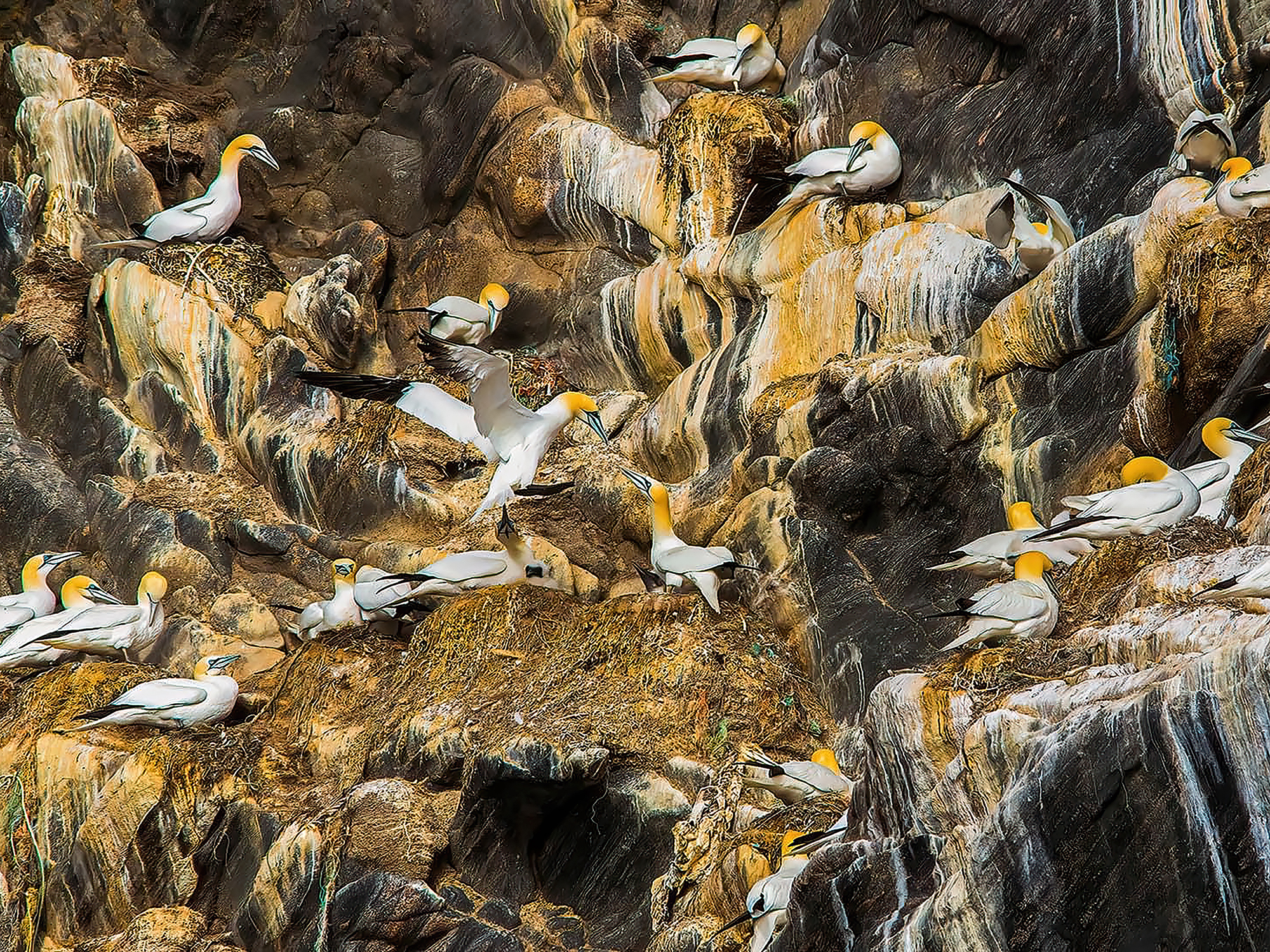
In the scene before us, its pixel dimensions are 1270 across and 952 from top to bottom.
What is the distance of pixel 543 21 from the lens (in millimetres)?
17344

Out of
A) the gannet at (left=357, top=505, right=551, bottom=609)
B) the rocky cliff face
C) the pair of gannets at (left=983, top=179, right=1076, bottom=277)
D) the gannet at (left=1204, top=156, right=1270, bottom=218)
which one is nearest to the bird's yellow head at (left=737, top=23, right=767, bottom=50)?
the rocky cliff face

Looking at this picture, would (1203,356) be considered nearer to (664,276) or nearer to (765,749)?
(765,749)

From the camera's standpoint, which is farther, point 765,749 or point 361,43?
point 361,43

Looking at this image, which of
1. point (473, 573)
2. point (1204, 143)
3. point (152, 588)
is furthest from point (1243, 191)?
point (152, 588)

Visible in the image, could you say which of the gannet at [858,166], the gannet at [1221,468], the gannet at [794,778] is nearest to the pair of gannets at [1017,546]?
the gannet at [1221,468]

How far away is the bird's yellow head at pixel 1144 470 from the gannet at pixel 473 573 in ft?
14.7

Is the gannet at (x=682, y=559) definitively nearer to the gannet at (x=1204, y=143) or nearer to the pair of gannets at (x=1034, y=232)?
the pair of gannets at (x=1034, y=232)

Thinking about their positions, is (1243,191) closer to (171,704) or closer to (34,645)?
(171,704)

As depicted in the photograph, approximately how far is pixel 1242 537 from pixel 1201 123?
3.65 metres

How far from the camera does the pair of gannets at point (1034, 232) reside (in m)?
11.1

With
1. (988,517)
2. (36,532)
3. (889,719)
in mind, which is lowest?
(36,532)

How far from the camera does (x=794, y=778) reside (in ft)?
29.9

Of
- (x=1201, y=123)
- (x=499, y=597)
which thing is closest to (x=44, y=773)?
(x=499, y=597)

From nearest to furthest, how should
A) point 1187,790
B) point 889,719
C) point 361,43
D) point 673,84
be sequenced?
point 1187,790
point 889,719
point 673,84
point 361,43
